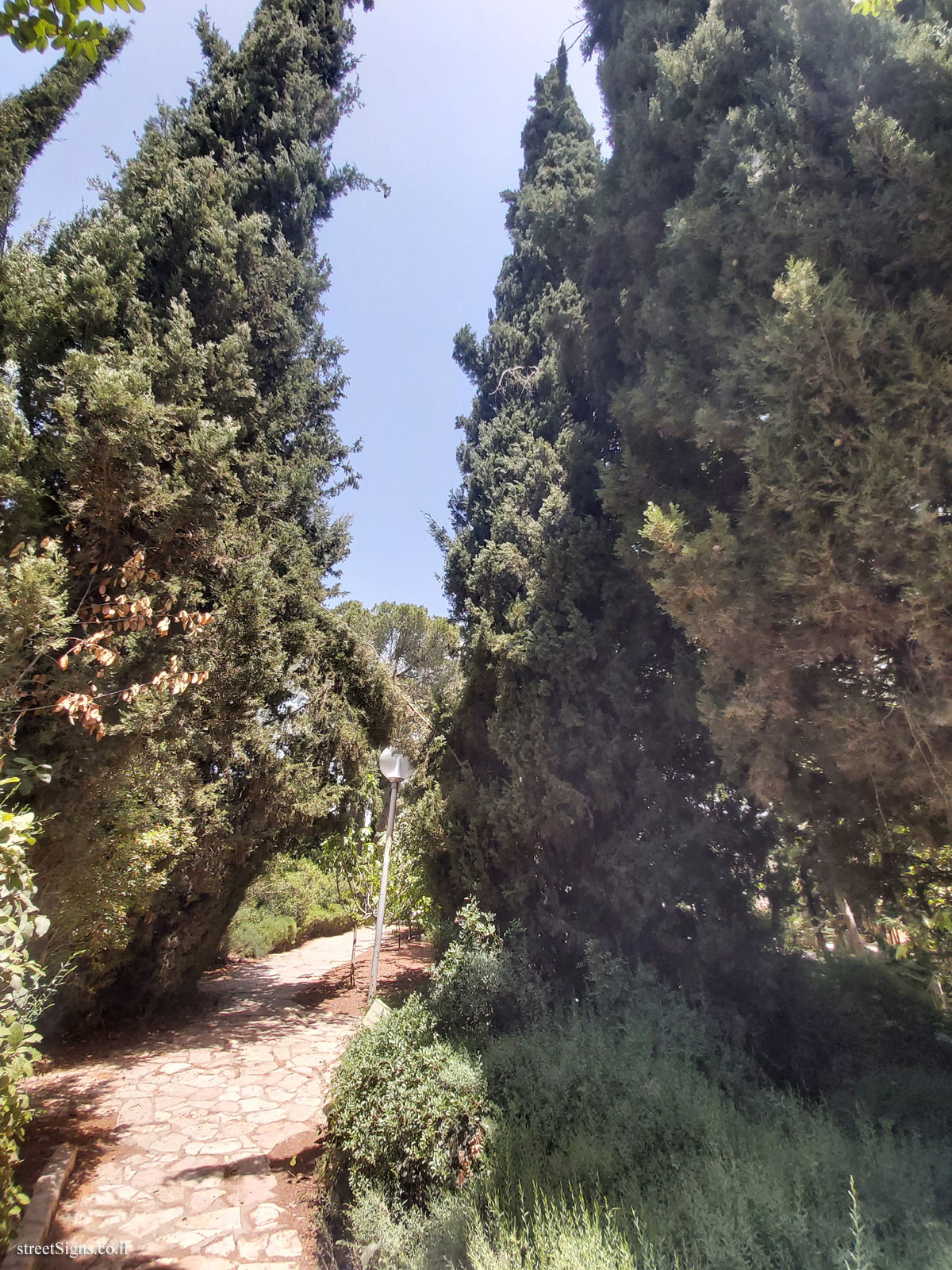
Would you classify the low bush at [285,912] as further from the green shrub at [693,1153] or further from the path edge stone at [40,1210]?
the green shrub at [693,1153]

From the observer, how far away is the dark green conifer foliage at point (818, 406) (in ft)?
8.97

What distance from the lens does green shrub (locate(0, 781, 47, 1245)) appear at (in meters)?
2.20

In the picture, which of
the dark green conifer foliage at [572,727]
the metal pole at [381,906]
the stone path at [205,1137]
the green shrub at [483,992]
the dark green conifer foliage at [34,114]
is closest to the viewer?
the stone path at [205,1137]

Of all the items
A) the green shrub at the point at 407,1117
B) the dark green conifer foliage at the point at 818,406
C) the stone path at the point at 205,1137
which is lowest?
the stone path at the point at 205,1137

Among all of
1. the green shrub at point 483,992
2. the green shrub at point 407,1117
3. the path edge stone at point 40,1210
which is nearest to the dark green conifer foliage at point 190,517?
the path edge stone at point 40,1210

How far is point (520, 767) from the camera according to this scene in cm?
500

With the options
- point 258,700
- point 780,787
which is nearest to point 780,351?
point 780,787

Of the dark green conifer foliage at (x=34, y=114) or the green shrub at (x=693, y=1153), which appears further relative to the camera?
the dark green conifer foliage at (x=34, y=114)

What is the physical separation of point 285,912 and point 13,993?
11.1m

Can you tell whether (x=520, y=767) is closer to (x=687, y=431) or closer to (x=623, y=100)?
(x=687, y=431)

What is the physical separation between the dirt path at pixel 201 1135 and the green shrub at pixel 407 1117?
1.51 ft

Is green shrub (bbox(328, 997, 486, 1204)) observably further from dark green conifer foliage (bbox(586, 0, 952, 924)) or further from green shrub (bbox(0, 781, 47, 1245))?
dark green conifer foliage (bbox(586, 0, 952, 924))

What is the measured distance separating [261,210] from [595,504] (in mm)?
5905

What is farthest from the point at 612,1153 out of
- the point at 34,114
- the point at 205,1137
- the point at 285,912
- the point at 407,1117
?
the point at 285,912
